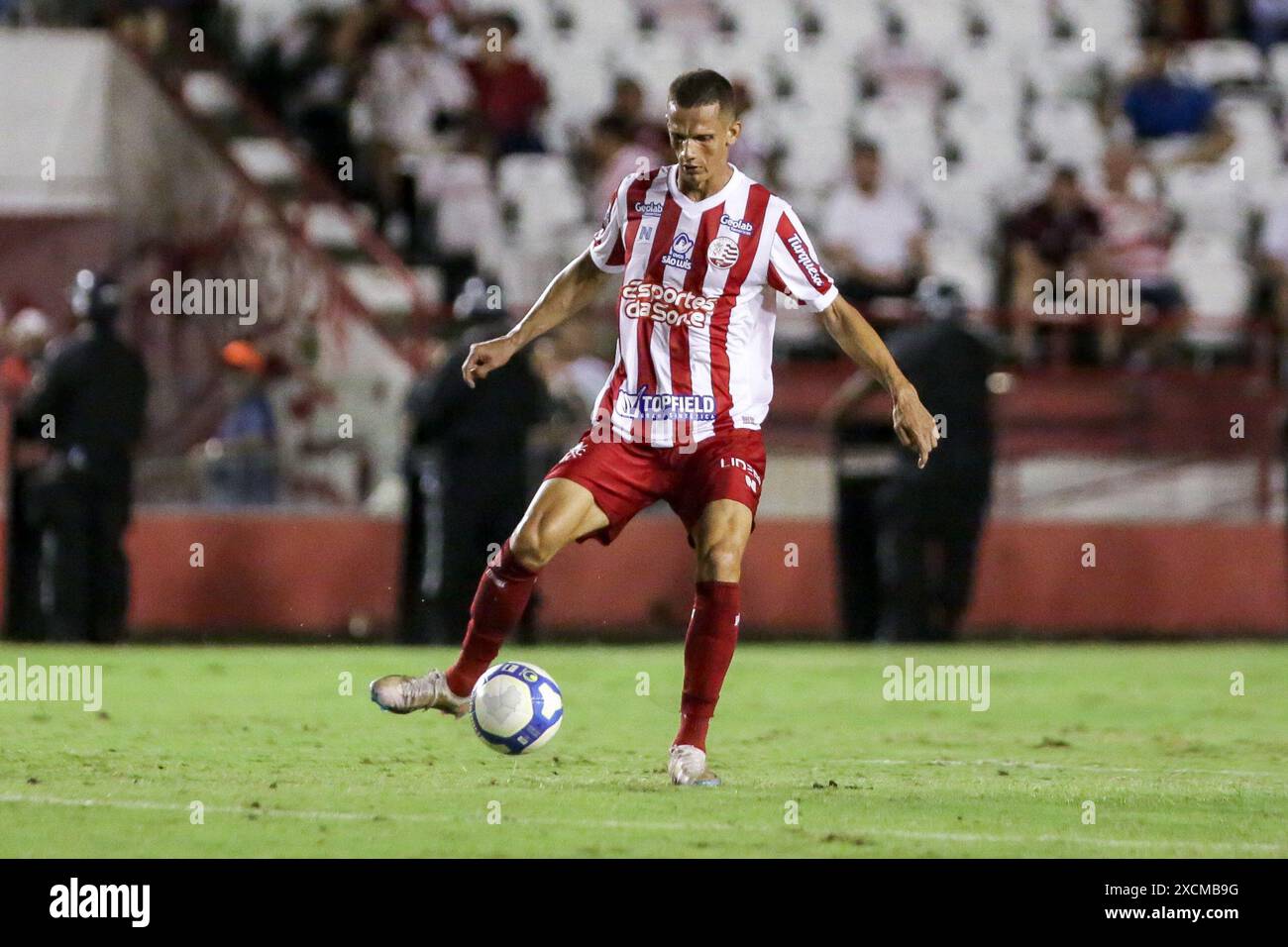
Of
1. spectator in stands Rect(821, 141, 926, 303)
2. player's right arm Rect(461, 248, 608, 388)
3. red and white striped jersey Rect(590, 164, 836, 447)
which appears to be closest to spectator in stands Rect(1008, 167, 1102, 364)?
spectator in stands Rect(821, 141, 926, 303)

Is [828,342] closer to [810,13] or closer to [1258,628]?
[1258,628]

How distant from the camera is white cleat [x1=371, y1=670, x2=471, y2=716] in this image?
839cm

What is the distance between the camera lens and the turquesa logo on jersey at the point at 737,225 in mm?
7988

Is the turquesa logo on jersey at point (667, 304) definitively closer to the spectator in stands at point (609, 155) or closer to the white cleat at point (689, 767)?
the white cleat at point (689, 767)

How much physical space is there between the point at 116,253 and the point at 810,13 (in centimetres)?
654

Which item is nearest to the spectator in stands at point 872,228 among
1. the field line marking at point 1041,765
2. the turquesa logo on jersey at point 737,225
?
the field line marking at point 1041,765

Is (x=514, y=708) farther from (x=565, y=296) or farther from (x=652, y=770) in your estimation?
(x=565, y=296)

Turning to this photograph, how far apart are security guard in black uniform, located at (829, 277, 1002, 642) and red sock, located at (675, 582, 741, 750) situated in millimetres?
7167

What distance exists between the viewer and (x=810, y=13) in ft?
67.3

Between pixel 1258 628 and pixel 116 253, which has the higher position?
pixel 116 253

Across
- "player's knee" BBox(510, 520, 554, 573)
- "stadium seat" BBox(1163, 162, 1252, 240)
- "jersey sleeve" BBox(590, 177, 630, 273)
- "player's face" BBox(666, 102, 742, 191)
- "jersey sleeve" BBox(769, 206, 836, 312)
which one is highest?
"stadium seat" BBox(1163, 162, 1252, 240)

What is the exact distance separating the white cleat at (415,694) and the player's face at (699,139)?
79.3 inches

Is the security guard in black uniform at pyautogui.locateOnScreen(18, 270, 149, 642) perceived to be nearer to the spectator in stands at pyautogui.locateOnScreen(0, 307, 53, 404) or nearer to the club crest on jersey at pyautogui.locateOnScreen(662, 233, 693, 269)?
the spectator in stands at pyautogui.locateOnScreen(0, 307, 53, 404)
